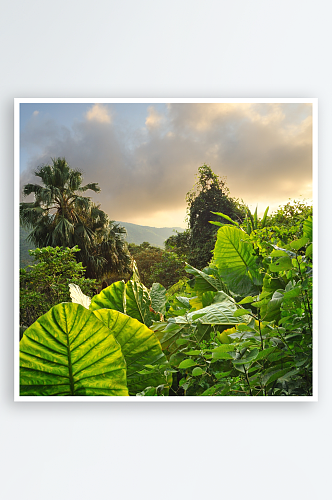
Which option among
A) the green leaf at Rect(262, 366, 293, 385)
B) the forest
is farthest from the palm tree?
the green leaf at Rect(262, 366, 293, 385)

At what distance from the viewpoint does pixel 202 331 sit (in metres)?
1.48

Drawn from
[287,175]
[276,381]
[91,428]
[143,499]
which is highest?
[287,175]

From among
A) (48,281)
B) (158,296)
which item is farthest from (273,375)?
(48,281)

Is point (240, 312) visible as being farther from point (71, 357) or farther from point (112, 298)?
point (71, 357)

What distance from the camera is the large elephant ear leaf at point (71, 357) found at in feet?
4.68

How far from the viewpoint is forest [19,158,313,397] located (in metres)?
1.46

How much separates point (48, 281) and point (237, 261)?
27.6 inches

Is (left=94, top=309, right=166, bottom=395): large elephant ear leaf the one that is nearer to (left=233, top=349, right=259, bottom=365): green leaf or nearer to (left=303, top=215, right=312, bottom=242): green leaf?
(left=233, top=349, right=259, bottom=365): green leaf

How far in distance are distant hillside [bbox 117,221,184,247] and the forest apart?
0.06ft
